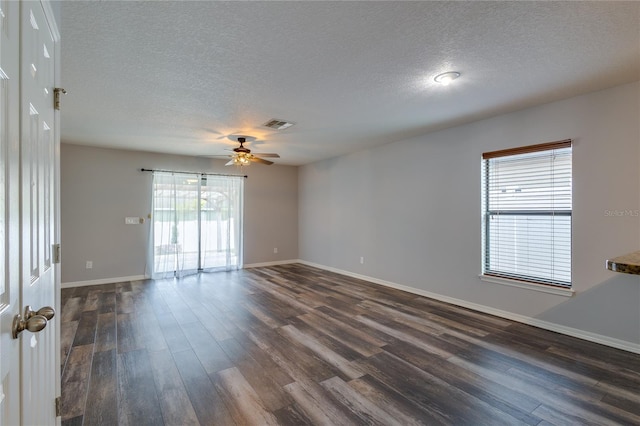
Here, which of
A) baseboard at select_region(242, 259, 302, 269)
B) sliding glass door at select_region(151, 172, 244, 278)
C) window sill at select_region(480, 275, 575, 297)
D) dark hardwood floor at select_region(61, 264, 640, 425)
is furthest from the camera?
baseboard at select_region(242, 259, 302, 269)

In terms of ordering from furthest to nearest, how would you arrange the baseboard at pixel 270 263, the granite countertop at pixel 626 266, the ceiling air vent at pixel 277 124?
the baseboard at pixel 270 263 → the ceiling air vent at pixel 277 124 → the granite countertop at pixel 626 266

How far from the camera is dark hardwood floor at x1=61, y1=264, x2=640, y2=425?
6.35 feet

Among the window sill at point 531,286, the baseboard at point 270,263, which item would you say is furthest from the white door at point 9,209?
the baseboard at point 270,263

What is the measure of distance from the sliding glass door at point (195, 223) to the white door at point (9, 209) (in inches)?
207

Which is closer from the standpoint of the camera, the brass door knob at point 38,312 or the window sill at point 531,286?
the brass door knob at point 38,312

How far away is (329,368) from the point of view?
97.4 inches

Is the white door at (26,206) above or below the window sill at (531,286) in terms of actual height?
above

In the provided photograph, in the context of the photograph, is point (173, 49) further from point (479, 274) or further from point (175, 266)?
point (175, 266)

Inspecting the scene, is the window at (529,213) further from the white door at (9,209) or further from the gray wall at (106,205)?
the gray wall at (106,205)

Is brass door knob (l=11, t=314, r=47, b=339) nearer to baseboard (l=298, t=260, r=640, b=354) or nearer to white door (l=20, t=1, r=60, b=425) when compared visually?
white door (l=20, t=1, r=60, b=425)

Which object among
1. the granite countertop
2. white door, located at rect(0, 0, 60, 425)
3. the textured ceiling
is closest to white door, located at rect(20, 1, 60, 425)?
white door, located at rect(0, 0, 60, 425)

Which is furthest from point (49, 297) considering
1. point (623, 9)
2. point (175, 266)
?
point (175, 266)

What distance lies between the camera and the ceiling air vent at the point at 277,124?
385 cm

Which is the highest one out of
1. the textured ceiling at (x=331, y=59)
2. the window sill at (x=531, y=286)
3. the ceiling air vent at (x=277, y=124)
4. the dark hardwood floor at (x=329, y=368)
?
the textured ceiling at (x=331, y=59)
